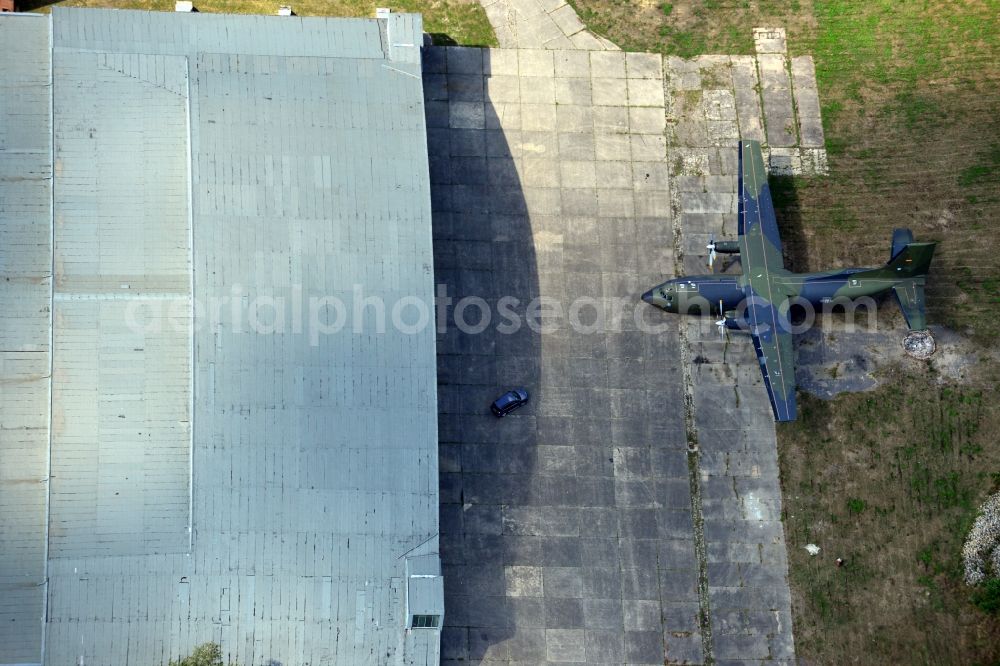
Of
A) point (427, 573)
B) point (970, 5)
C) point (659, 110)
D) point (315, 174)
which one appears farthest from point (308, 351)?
point (970, 5)

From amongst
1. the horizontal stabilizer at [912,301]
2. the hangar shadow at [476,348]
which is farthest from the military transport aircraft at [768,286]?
the hangar shadow at [476,348]

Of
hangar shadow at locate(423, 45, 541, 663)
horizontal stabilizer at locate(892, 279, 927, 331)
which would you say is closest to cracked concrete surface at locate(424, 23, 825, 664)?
hangar shadow at locate(423, 45, 541, 663)

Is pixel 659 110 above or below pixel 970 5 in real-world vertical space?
below

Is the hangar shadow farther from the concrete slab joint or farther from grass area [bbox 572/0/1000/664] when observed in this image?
grass area [bbox 572/0/1000/664]

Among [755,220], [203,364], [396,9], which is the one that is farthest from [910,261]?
[203,364]

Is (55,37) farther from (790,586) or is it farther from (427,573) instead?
(790,586)

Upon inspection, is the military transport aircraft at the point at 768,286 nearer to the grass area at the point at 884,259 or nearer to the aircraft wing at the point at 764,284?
the aircraft wing at the point at 764,284

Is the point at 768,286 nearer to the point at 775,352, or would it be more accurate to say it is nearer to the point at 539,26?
the point at 775,352
